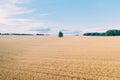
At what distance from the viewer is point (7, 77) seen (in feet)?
36.5

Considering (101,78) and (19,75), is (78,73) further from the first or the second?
(19,75)

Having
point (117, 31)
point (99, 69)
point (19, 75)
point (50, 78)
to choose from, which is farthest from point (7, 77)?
point (117, 31)

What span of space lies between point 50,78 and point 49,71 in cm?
169

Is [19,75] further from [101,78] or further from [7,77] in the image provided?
[101,78]

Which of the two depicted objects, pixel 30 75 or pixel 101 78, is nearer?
pixel 101 78

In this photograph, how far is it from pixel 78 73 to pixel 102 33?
79.1 m

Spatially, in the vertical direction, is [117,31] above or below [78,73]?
above

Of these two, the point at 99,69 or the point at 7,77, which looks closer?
the point at 7,77

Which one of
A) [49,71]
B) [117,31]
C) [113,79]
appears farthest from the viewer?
[117,31]

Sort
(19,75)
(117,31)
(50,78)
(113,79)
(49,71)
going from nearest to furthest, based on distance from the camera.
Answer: (113,79), (50,78), (19,75), (49,71), (117,31)

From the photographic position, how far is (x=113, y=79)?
10148 mm

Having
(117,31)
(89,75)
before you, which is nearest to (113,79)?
(89,75)

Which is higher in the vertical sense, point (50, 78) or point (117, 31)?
point (117, 31)

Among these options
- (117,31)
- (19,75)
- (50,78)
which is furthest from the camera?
(117,31)
